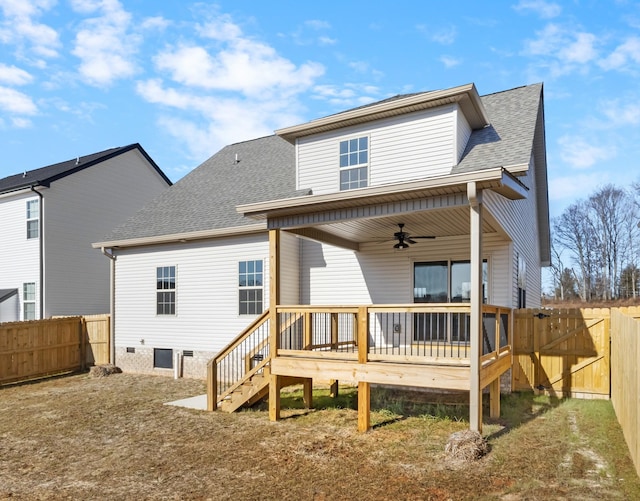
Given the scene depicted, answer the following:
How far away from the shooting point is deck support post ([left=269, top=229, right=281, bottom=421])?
8664mm

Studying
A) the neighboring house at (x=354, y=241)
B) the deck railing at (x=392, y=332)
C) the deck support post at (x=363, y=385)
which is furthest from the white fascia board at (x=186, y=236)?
the deck support post at (x=363, y=385)

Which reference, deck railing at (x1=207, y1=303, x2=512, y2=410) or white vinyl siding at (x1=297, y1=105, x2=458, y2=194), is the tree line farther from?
white vinyl siding at (x1=297, y1=105, x2=458, y2=194)

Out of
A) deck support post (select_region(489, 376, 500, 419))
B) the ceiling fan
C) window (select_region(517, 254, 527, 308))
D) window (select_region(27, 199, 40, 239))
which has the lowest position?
deck support post (select_region(489, 376, 500, 419))

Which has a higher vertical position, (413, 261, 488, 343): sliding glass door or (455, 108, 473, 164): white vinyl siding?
(455, 108, 473, 164): white vinyl siding

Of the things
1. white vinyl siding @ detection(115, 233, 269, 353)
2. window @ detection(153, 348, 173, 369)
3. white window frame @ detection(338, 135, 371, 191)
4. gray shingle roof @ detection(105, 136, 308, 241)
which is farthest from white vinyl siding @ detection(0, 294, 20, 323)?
white window frame @ detection(338, 135, 371, 191)

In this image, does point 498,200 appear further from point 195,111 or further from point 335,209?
point 195,111

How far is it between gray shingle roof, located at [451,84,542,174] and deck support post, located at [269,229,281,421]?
421 cm

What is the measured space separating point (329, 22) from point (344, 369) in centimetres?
791

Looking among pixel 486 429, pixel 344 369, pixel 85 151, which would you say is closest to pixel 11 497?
pixel 344 369

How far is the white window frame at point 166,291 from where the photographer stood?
46.6ft

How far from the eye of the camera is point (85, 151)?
2211cm

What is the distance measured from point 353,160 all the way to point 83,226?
11.8m

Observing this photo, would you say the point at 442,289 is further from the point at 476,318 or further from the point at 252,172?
the point at 252,172

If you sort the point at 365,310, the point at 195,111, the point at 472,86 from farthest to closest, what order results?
the point at 195,111, the point at 472,86, the point at 365,310
